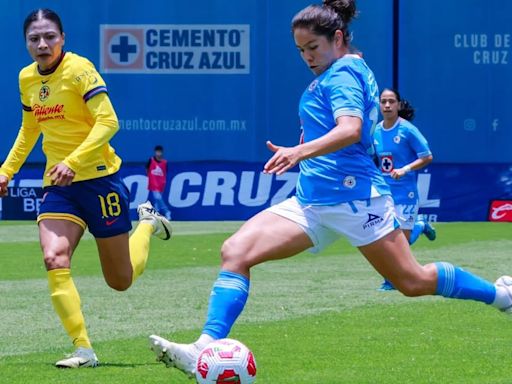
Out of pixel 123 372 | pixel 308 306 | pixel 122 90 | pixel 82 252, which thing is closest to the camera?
pixel 123 372

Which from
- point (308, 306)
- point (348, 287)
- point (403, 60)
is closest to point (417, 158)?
point (348, 287)

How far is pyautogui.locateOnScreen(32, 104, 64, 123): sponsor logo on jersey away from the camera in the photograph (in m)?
8.77

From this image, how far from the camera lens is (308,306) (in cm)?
1188

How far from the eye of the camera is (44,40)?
872 cm

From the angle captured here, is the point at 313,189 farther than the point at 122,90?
No

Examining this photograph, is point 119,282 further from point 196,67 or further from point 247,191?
point 196,67

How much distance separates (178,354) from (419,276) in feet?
4.87

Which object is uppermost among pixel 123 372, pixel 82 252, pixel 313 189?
pixel 313 189

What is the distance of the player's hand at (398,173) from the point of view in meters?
13.6

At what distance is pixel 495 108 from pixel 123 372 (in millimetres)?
20595

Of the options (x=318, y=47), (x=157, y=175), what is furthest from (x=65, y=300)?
(x=157, y=175)

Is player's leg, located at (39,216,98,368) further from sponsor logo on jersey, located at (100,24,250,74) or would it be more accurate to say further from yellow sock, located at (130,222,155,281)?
sponsor logo on jersey, located at (100,24,250,74)

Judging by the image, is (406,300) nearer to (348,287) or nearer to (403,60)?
(348,287)

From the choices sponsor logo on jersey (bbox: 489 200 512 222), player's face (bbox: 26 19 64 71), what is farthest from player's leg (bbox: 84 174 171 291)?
sponsor logo on jersey (bbox: 489 200 512 222)
